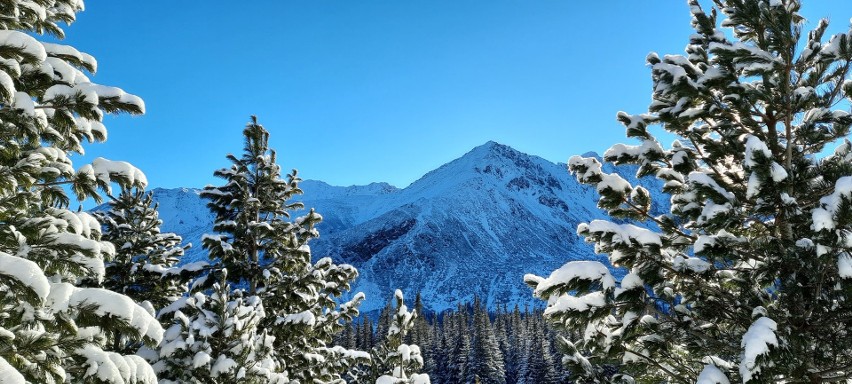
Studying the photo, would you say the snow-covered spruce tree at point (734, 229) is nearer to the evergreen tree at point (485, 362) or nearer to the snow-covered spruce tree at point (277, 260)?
the snow-covered spruce tree at point (277, 260)

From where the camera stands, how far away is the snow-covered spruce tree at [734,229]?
5145mm

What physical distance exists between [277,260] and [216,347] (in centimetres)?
322

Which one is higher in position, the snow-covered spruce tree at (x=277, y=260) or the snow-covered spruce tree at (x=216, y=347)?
the snow-covered spruce tree at (x=277, y=260)

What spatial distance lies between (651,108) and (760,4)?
175 centimetres

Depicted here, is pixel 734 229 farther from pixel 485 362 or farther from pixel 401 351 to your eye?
pixel 485 362

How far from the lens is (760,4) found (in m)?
6.12

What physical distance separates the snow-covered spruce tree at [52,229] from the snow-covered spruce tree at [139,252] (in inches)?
311

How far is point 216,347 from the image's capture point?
10.2 metres

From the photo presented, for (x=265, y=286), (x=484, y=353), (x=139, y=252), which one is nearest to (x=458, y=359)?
(x=484, y=353)

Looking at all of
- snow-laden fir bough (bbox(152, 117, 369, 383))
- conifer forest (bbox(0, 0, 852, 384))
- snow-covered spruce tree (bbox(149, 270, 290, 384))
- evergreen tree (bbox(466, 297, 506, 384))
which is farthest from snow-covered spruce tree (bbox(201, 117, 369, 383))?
evergreen tree (bbox(466, 297, 506, 384))

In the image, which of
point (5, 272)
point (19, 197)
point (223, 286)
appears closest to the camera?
point (5, 272)

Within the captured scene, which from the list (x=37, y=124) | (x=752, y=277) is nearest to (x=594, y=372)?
(x=752, y=277)

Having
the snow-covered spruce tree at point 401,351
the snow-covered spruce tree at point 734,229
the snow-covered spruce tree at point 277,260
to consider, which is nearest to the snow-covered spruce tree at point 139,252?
the snow-covered spruce tree at point 277,260

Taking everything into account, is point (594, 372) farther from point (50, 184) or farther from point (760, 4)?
point (50, 184)
